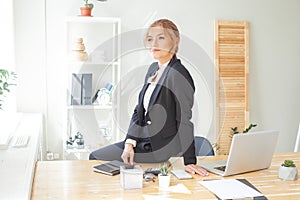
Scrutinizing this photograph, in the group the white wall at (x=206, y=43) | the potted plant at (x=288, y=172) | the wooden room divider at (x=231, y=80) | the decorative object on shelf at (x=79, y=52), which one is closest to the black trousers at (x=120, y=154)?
the potted plant at (x=288, y=172)

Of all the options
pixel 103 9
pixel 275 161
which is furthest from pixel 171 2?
pixel 275 161

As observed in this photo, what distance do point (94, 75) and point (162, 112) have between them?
1769mm

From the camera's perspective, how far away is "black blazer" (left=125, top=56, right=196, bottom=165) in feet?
7.55

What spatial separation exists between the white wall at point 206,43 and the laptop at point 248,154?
2.26 meters

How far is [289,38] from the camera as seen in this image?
4.54m

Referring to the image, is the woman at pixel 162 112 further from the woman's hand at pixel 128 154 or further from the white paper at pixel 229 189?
the white paper at pixel 229 189

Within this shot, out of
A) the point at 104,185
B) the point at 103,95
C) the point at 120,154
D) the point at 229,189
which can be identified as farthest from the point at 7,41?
the point at 229,189

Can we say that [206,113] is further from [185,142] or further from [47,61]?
[185,142]

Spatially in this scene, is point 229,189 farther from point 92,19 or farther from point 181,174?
point 92,19

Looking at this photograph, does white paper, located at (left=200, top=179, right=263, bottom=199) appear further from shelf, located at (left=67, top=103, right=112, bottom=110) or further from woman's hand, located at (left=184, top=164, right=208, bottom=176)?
shelf, located at (left=67, top=103, right=112, bottom=110)

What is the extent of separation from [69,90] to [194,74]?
4.53ft

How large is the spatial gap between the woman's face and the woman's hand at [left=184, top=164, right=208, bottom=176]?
0.71 metres

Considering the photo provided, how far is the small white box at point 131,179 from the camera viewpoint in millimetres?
1752

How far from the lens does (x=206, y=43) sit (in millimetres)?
4277
